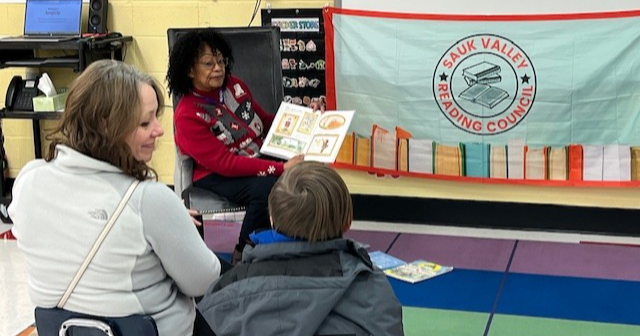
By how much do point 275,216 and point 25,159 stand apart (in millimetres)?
4131

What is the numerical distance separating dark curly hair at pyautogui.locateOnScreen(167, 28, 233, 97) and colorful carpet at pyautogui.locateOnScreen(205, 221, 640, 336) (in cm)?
100

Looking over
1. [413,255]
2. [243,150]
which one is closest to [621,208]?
[413,255]

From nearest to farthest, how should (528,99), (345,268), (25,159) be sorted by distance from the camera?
(345,268)
(528,99)
(25,159)

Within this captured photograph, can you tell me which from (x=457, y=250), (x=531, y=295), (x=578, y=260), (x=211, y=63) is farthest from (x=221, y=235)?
(x=578, y=260)

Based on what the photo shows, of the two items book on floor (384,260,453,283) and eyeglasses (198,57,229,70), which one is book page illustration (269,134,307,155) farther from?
book on floor (384,260,453,283)

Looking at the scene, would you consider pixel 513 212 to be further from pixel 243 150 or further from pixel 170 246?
pixel 170 246

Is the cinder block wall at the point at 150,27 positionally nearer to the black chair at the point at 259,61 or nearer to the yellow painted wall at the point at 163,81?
the yellow painted wall at the point at 163,81

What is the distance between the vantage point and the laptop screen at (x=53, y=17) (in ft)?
17.5

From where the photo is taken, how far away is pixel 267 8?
5.20 meters

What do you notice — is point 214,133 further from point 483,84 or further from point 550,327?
point 550,327

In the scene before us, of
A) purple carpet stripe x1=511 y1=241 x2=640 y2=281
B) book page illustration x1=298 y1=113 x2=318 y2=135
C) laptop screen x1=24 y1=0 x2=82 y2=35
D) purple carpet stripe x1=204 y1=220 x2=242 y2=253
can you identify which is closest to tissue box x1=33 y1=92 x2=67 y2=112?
laptop screen x1=24 y1=0 x2=82 y2=35

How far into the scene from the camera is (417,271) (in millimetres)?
4230

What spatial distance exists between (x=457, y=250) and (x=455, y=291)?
0.67 m

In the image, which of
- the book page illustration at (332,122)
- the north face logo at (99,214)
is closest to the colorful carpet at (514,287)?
the book page illustration at (332,122)
